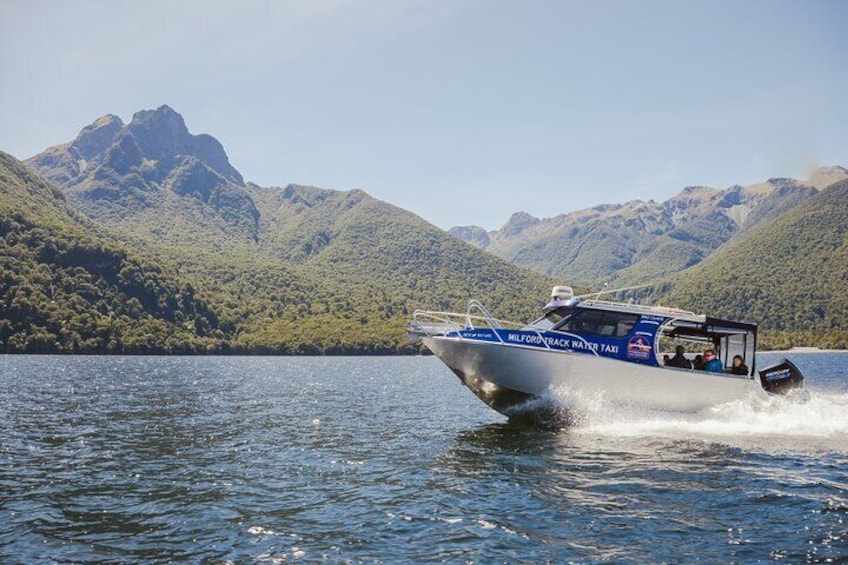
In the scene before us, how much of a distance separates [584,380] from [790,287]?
181063mm

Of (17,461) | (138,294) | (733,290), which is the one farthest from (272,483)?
(733,290)

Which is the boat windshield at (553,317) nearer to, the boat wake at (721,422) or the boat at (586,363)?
the boat at (586,363)

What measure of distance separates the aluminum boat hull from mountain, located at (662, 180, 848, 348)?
441 ft

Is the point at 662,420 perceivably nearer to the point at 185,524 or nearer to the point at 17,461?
the point at 185,524

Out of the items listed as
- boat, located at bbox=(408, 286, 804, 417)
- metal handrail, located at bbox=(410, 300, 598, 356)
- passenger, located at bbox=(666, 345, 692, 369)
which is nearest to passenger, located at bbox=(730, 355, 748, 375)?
boat, located at bbox=(408, 286, 804, 417)

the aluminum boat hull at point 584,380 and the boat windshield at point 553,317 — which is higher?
the boat windshield at point 553,317

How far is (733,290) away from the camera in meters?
178

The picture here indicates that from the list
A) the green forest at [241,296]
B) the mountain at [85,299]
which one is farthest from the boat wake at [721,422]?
the green forest at [241,296]

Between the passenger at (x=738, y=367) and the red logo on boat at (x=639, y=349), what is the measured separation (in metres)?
3.22

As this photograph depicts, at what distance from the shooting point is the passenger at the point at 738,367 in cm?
1978

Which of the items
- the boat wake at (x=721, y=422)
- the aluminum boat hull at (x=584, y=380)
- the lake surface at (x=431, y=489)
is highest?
the aluminum boat hull at (x=584, y=380)

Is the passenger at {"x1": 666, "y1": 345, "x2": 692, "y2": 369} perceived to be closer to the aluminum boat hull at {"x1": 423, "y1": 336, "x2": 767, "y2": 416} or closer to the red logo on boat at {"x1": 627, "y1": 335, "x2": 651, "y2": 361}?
the aluminum boat hull at {"x1": 423, "y1": 336, "x2": 767, "y2": 416}

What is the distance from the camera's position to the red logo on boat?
1888 cm

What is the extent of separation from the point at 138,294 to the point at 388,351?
53419 mm
